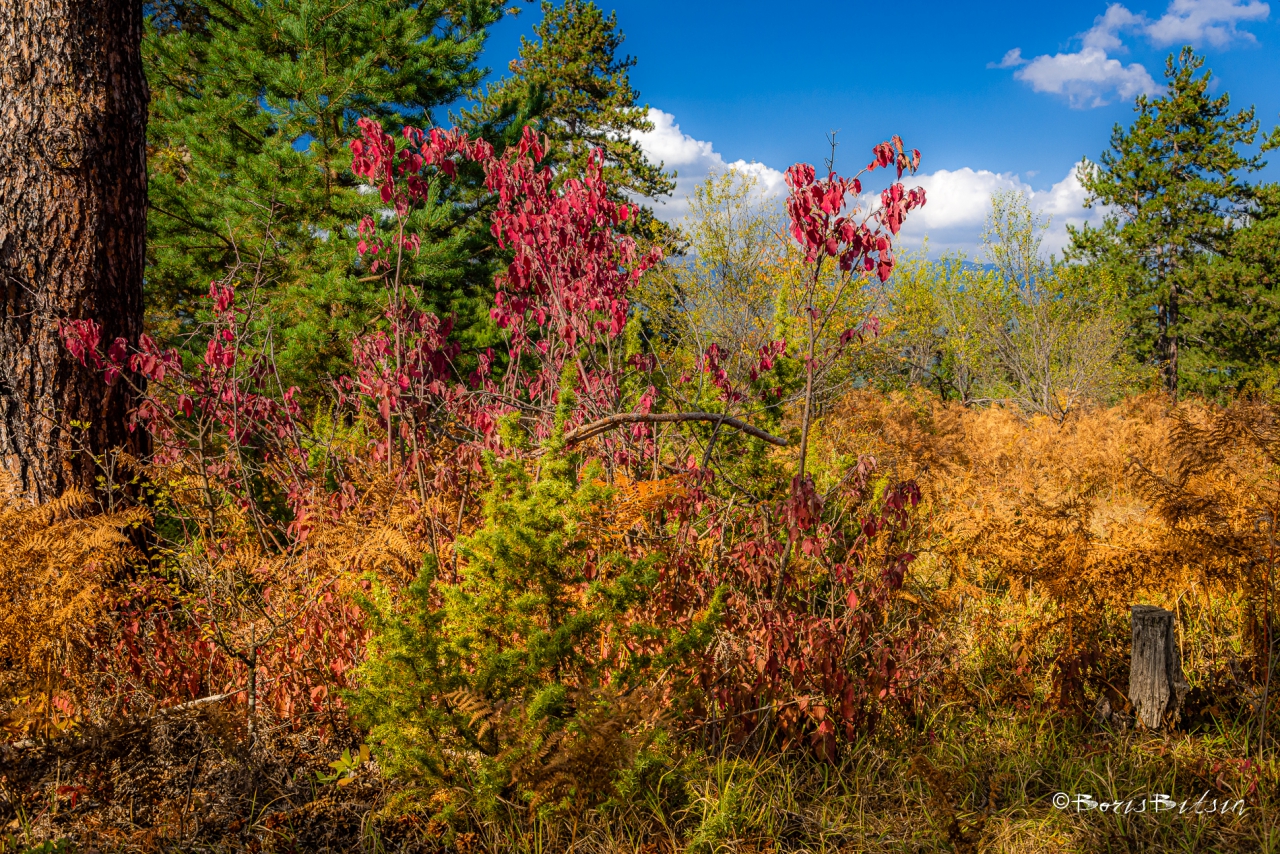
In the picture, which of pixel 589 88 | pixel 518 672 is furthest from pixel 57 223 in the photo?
pixel 589 88

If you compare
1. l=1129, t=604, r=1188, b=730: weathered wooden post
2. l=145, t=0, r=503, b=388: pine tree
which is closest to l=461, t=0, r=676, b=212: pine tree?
Answer: l=145, t=0, r=503, b=388: pine tree

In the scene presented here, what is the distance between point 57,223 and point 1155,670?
209 inches

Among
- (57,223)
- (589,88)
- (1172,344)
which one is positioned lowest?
(57,223)

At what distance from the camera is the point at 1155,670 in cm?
305

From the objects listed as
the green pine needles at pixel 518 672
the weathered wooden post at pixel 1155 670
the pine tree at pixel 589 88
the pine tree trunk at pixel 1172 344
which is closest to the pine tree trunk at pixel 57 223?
the green pine needles at pixel 518 672

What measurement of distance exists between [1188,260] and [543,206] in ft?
77.9

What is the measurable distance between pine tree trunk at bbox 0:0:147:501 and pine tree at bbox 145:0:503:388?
3972mm

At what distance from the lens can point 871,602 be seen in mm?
3367

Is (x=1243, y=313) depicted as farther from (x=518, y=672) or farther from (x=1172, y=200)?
(x=518, y=672)

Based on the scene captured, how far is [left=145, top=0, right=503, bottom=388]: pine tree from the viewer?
810 cm

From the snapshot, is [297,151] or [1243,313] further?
[1243,313]

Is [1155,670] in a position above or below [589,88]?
below

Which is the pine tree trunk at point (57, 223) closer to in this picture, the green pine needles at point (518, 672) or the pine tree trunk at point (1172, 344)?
the green pine needles at point (518, 672)

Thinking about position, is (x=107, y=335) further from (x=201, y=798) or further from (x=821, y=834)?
(x=821, y=834)
